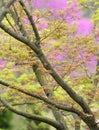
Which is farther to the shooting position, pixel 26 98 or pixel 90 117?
pixel 26 98

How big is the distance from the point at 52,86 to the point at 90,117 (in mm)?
1255

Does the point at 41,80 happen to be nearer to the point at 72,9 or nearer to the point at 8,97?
the point at 8,97

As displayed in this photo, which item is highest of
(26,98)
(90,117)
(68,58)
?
(68,58)

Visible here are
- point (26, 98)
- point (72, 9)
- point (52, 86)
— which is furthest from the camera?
point (26, 98)

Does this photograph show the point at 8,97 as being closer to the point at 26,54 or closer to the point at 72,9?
the point at 26,54

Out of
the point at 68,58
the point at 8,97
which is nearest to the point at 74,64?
the point at 68,58

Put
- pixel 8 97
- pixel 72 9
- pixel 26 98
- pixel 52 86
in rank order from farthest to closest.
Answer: pixel 8 97 < pixel 26 98 < pixel 52 86 < pixel 72 9

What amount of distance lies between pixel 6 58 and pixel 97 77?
220 cm

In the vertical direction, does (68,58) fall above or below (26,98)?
above

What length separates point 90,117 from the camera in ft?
19.6

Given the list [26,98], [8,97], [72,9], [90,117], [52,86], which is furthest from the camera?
[8,97]

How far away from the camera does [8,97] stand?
8039 mm

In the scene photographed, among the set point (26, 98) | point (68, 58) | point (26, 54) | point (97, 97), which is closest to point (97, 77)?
point (97, 97)

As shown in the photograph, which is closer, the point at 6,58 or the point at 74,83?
the point at 6,58
